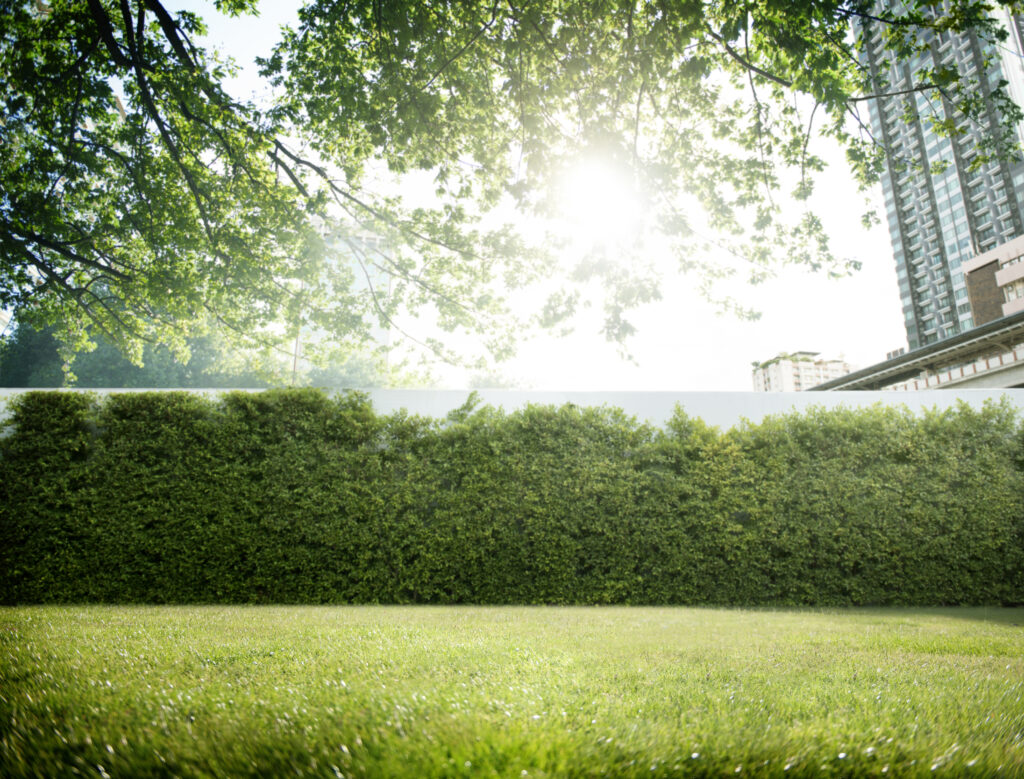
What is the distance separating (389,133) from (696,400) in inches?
281

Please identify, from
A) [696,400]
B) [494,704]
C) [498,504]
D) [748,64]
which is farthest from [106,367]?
[494,704]

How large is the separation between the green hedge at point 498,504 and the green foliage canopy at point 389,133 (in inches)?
96.1

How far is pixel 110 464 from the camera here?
8.40 m

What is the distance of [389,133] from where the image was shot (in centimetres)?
565

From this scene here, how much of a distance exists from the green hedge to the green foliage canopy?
2.44 meters

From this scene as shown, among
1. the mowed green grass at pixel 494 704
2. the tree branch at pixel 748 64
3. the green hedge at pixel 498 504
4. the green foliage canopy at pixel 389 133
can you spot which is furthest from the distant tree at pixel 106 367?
the tree branch at pixel 748 64

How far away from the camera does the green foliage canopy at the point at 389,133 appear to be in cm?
391

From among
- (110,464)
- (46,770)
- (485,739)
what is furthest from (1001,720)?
(110,464)

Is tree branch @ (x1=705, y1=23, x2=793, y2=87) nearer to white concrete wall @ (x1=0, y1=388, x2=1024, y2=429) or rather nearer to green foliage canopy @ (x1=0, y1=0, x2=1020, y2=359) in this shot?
green foliage canopy @ (x1=0, y1=0, x2=1020, y2=359)

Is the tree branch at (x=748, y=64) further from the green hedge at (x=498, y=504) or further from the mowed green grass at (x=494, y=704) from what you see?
the green hedge at (x=498, y=504)

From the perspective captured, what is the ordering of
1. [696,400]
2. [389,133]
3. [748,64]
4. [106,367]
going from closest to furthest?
[748,64] < [389,133] < [696,400] < [106,367]

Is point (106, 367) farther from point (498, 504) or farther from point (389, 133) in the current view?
point (389, 133)

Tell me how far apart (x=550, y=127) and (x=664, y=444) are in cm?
568

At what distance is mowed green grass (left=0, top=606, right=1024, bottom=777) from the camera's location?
69.9 inches
